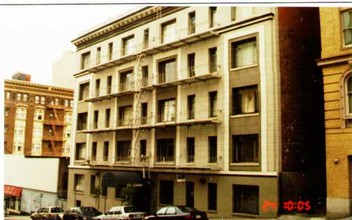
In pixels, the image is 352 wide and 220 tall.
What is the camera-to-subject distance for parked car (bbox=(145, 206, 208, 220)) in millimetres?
10031

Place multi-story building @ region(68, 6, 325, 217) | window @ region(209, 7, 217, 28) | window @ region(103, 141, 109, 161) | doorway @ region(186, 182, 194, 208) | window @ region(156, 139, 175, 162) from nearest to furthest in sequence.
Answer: multi-story building @ region(68, 6, 325, 217), doorway @ region(186, 182, 194, 208), window @ region(103, 141, 109, 161), window @ region(156, 139, 175, 162), window @ region(209, 7, 217, 28)

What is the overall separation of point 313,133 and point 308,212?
6.82 feet

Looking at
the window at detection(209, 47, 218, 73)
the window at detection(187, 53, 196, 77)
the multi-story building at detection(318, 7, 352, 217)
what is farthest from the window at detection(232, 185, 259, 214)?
the window at detection(187, 53, 196, 77)

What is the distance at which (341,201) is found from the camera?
341 inches

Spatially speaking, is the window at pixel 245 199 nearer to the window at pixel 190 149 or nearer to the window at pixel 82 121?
the window at pixel 190 149

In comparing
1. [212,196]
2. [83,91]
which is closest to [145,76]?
[83,91]

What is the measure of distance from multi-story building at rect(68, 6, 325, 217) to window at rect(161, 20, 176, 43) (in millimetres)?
85

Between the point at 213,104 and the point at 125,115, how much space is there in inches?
110

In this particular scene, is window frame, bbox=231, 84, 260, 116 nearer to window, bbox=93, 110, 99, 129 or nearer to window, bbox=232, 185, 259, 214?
window, bbox=232, 185, 259, 214

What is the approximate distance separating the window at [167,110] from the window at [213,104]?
1187 millimetres

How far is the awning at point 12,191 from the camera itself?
792 cm

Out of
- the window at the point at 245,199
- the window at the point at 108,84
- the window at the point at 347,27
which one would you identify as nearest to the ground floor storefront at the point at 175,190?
the window at the point at 245,199

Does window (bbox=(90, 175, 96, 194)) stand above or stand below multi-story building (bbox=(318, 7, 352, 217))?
below

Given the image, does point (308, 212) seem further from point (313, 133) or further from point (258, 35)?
point (258, 35)
